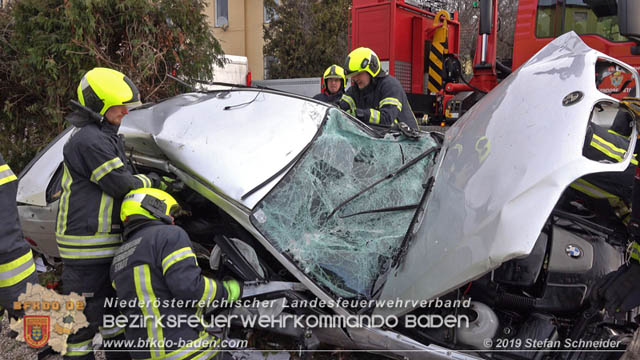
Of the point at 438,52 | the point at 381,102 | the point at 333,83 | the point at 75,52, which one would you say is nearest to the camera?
the point at 381,102

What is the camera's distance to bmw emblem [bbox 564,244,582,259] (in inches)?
83.1

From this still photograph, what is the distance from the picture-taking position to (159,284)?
79.9 inches

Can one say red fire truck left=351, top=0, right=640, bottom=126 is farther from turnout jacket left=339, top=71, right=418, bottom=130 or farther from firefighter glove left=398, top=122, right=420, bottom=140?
firefighter glove left=398, top=122, right=420, bottom=140

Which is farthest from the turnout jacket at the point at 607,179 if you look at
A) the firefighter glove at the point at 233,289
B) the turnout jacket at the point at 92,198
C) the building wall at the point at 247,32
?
the building wall at the point at 247,32

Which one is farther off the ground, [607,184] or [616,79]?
[616,79]

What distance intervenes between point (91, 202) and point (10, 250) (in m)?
0.64

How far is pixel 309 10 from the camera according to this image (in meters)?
13.5

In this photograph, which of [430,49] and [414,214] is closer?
[414,214]

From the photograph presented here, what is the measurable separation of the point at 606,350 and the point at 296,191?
5.03ft

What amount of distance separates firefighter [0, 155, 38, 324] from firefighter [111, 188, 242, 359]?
0.39 metres

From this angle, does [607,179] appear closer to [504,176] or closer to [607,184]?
[607,184]

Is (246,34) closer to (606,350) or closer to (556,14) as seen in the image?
(556,14)

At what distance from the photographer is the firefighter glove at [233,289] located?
2158 millimetres

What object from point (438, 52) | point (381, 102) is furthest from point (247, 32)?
point (381, 102)
